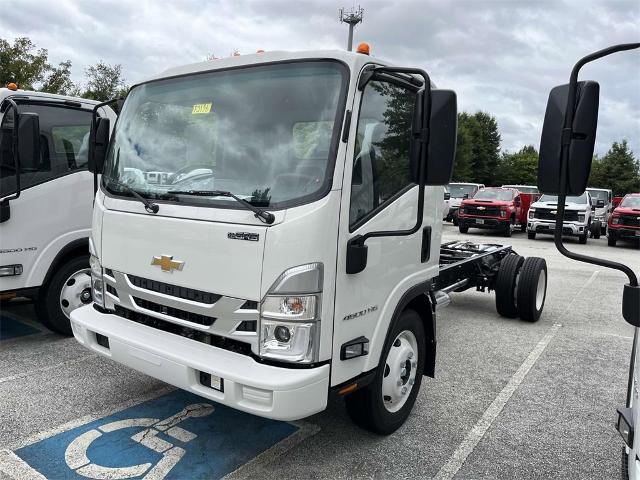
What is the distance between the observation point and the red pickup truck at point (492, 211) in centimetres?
1981

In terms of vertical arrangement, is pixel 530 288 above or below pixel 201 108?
below

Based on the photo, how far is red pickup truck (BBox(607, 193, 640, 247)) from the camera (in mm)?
17703

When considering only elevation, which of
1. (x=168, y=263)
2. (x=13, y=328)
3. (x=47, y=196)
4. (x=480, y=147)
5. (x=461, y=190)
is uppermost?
(x=480, y=147)

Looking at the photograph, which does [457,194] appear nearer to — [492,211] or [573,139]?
[492,211]

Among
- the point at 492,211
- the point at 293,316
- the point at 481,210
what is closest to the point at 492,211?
the point at 492,211

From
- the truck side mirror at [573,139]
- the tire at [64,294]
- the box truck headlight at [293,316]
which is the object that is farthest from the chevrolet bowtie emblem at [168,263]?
the tire at [64,294]

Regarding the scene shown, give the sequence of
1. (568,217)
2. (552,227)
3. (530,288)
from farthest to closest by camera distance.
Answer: (568,217)
(552,227)
(530,288)

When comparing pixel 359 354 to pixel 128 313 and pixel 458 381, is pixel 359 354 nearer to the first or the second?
pixel 128 313

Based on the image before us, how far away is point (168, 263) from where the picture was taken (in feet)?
9.93

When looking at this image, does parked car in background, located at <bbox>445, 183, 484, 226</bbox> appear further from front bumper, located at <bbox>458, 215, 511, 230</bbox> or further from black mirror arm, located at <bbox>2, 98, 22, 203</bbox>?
black mirror arm, located at <bbox>2, 98, 22, 203</bbox>

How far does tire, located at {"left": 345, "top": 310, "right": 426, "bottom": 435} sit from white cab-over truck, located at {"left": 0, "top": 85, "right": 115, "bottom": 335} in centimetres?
327

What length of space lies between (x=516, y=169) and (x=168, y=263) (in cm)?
7708

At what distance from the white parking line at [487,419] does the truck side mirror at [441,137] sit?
1.77m

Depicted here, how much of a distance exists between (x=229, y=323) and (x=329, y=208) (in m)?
0.81
